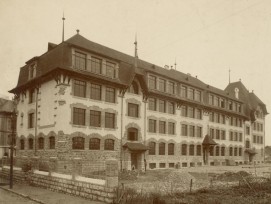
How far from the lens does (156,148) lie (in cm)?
3591

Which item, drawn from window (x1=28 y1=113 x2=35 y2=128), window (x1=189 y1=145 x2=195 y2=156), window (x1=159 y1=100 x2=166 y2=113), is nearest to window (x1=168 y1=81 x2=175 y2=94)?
window (x1=159 y1=100 x2=166 y2=113)

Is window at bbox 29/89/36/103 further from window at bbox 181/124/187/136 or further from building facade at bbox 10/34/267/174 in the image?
window at bbox 181/124/187/136

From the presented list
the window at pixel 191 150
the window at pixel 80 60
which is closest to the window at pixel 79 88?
the window at pixel 80 60

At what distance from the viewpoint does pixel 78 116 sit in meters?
27.9

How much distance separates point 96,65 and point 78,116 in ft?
16.7

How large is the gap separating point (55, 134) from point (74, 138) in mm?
1614

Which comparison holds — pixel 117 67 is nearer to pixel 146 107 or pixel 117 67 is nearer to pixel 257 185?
pixel 146 107

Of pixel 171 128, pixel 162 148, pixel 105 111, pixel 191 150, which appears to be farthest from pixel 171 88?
pixel 105 111

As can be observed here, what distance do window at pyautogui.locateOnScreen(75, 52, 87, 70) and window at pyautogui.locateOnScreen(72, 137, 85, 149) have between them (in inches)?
245

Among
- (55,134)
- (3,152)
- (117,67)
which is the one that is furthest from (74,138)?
(3,152)

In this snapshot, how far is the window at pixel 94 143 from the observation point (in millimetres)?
28573

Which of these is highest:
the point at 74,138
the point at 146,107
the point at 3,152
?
the point at 146,107

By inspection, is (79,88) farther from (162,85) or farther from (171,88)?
(171,88)

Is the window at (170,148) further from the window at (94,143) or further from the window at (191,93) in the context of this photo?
the window at (94,143)
